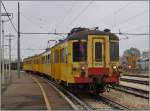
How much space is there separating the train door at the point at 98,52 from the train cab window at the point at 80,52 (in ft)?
1.31

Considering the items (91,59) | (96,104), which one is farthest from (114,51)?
(96,104)

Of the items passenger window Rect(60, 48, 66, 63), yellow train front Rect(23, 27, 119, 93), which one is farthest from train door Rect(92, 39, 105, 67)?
passenger window Rect(60, 48, 66, 63)

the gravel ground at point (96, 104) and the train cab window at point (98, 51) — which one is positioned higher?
the train cab window at point (98, 51)

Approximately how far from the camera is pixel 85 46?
1980cm

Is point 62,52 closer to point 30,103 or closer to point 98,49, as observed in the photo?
point 98,49

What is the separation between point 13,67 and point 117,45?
96737 mm

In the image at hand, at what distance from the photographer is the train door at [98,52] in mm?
19750

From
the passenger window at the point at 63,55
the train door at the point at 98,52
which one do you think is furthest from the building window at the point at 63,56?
the train door at the point at 98,52

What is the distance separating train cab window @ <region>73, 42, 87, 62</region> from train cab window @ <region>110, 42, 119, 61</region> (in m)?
1.18

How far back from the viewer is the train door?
19.8m

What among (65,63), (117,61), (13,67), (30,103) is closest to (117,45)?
(117,61)

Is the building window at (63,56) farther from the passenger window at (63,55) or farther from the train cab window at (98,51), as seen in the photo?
the train cab window at (98,51)

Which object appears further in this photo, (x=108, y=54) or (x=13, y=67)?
(x=13, y=67)

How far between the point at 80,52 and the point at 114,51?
1.57 metres
